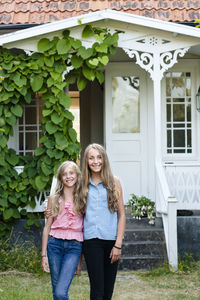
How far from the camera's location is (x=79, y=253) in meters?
3.69

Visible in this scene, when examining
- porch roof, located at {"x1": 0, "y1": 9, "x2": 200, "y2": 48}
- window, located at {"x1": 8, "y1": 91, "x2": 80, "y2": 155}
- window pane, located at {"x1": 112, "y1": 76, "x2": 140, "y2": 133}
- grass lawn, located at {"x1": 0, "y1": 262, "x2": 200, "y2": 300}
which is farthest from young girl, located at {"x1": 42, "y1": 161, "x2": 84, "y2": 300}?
window, located at {"x1": 8, "y1": 91, "x2": 80, "y2": 155}

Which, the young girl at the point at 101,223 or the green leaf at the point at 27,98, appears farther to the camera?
the green leaf at the point at 27,98

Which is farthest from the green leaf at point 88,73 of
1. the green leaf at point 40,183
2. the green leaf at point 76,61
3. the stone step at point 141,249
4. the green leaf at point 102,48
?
the stone step at point 141,249

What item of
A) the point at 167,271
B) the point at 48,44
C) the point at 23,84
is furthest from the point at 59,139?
the point at 167,271

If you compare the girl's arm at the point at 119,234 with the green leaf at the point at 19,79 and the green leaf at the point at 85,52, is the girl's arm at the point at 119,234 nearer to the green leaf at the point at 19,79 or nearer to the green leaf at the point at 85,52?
the green leaf at the point at 85,52

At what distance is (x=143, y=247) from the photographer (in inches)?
254

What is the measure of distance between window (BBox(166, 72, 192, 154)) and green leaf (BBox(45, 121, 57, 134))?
240cm

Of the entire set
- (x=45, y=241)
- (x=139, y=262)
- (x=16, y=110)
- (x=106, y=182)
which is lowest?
(x=139, y=262)

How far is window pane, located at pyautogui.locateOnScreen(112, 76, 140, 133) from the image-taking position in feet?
26.8

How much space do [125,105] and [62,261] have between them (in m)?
4.90

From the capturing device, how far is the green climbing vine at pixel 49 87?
679 centimetres

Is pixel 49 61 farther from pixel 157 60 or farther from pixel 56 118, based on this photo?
pixel 157 60

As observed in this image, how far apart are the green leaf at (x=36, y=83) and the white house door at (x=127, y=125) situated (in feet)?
5.52

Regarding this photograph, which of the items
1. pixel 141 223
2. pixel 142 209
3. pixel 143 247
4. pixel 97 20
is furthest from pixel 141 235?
pixel 97 20
